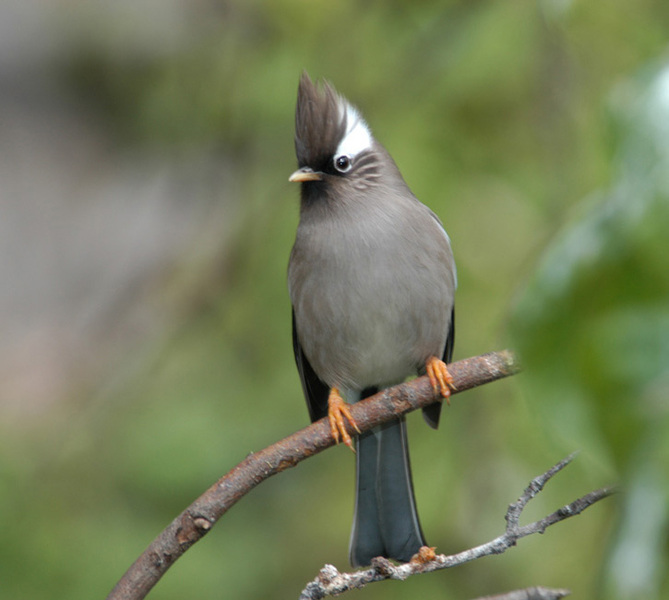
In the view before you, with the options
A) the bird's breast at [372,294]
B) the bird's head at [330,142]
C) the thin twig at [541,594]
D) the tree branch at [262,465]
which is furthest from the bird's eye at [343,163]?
the thin twig at [541,594]

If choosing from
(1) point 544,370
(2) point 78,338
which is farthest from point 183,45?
(1) point 544,370

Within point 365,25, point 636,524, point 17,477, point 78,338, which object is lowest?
point 636,524

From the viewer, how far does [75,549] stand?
388cm

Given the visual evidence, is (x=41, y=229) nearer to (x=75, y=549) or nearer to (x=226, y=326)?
(x=226, y=326)

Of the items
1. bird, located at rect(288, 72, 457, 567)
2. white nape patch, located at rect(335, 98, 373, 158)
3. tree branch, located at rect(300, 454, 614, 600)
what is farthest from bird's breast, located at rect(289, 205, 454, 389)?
tree branch, located at rect(300, 454, 614, 600)

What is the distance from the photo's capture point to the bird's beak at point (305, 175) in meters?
3.29

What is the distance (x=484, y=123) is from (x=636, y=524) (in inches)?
140

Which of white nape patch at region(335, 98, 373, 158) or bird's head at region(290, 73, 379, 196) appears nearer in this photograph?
bird's head at region(290, 73, 379, 196)

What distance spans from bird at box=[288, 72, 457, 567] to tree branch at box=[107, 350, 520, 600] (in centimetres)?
57

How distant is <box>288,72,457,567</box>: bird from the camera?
3281 mm

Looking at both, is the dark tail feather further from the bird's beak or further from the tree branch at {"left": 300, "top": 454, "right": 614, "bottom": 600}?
the tree branch at {"left": 300, "top": 454, "right": 614, "bottom": 600}

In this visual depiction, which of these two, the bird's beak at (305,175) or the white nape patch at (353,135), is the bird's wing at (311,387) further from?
the white nape patch at (353,135)

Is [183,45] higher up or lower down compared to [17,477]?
higher up

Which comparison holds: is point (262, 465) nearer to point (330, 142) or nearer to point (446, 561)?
point (446, 561)
